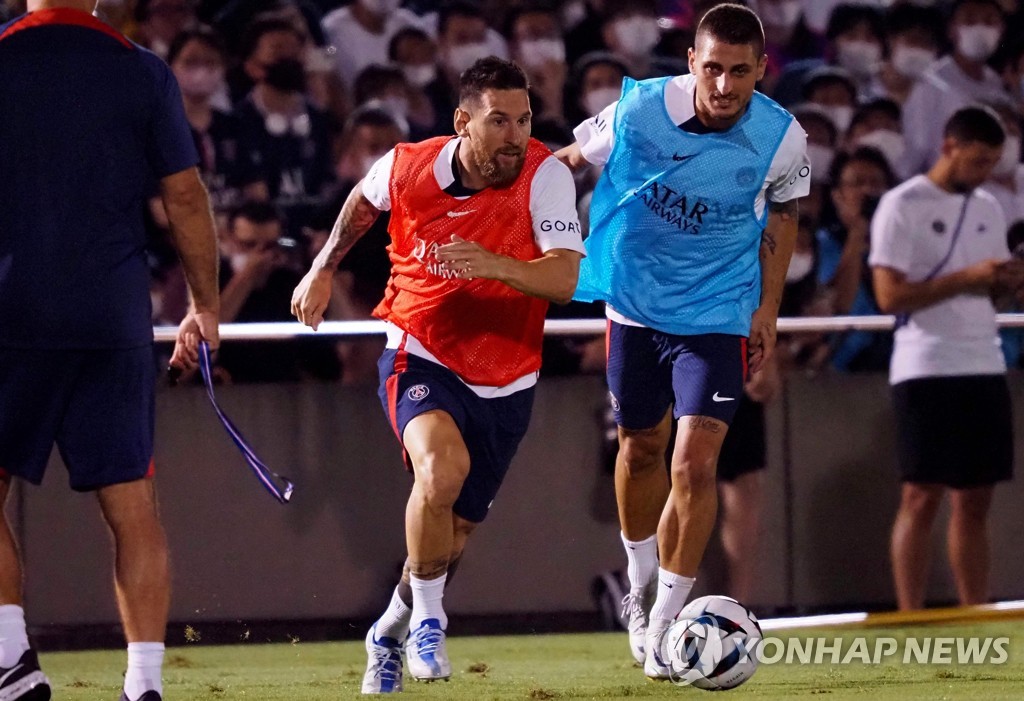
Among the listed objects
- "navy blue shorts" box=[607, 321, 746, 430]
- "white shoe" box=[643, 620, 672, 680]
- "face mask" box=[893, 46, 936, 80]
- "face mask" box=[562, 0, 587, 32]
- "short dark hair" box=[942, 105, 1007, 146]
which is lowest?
"white shoe" box=[643, 620, 672, 680]

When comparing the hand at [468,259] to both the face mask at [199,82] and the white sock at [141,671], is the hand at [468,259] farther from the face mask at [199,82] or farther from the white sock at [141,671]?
the face mask at [199,82]

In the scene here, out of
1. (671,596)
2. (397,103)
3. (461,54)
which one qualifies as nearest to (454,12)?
(461,54)

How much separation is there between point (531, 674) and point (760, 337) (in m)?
1.70

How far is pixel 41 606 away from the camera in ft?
27.1

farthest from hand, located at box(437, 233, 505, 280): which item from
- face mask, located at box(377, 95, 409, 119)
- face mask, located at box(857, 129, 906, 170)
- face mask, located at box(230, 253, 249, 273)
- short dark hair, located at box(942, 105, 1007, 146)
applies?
face mask, located at box(857, 129, 906, 170)

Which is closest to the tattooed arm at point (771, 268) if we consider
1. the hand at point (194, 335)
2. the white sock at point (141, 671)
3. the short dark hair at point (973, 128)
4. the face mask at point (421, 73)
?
the short dark hair at point (973, 128)

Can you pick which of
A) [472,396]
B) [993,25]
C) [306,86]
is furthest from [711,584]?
[993,25]

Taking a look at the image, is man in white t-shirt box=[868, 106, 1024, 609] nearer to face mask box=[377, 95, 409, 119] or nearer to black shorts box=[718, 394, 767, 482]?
black shorts box=[718, 394, 767, 482]

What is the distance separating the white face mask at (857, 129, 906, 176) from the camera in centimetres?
1045

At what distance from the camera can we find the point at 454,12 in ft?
33.7

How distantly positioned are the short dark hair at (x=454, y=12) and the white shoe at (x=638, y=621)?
15.0 feet

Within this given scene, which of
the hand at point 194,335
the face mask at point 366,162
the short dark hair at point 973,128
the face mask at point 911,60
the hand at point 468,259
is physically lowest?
the hand at point 194,335

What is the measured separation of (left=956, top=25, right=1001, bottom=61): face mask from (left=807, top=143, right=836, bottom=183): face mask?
152cm

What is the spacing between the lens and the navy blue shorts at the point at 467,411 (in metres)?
5.98
